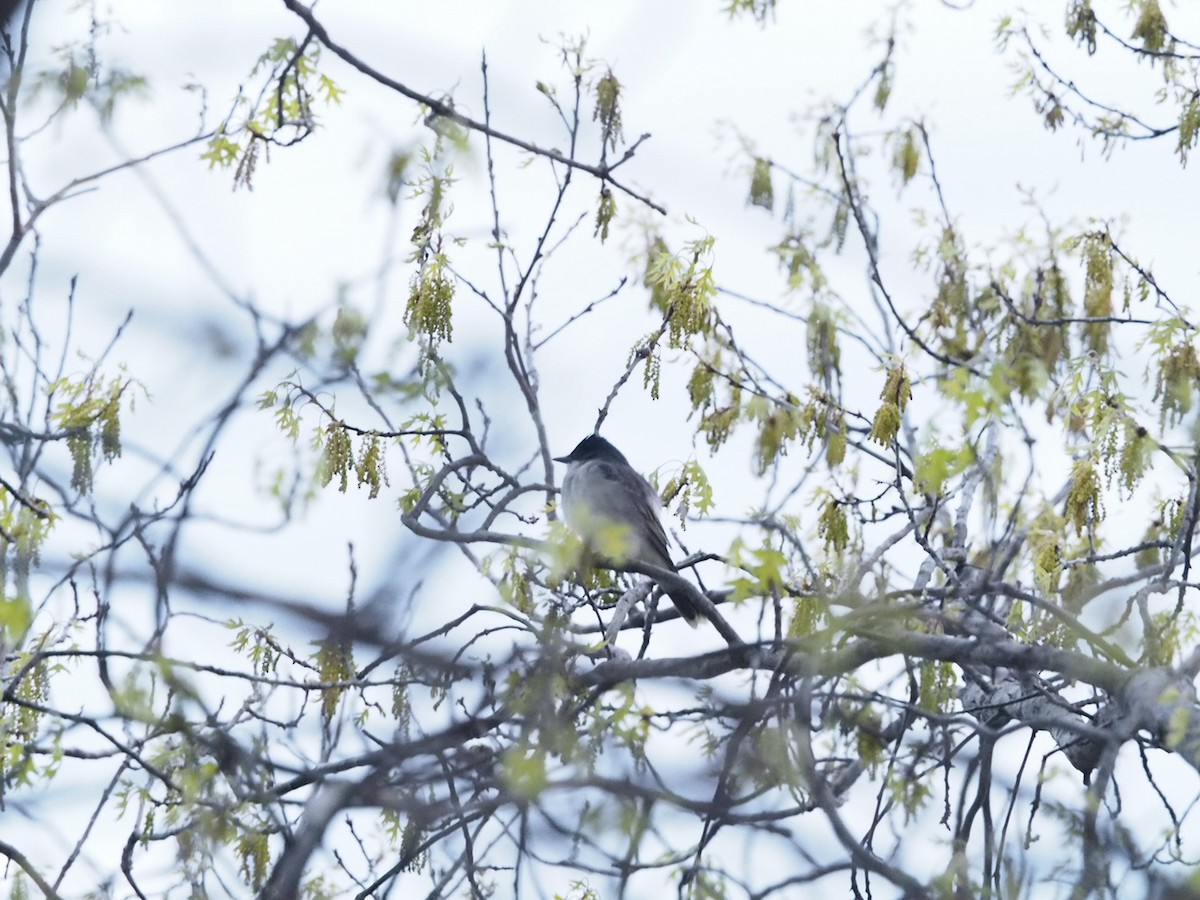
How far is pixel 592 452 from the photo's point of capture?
8.08 m

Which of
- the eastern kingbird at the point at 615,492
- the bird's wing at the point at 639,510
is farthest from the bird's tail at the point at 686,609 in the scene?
the bird's wing at the point at 639,510

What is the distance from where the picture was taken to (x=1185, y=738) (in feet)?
11.1

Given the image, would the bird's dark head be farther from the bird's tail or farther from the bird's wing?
the bird's tail

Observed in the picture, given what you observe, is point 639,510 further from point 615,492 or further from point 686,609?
point 686,609

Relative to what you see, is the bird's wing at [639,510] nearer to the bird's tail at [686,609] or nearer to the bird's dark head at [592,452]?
the bird's dark head at [592,452]

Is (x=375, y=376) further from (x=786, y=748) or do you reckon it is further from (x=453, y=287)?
(x=453, y=287)

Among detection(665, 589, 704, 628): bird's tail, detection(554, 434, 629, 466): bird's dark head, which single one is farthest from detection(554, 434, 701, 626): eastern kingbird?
detection(665, 589, 704, 628): bird's tail

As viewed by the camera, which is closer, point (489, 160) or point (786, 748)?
point (786, 748)

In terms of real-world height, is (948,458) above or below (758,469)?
below

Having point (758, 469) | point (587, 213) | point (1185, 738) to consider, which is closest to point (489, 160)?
point (587, 213)

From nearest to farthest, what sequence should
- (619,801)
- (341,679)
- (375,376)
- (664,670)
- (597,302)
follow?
1. (619,801)
2. (375,376)
3. (664,670)
4. (341,679)
5. (597,302)

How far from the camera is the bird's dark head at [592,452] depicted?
8016 mm

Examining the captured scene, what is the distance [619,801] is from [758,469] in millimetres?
4123

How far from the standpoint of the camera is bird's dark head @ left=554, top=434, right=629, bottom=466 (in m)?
8.02
